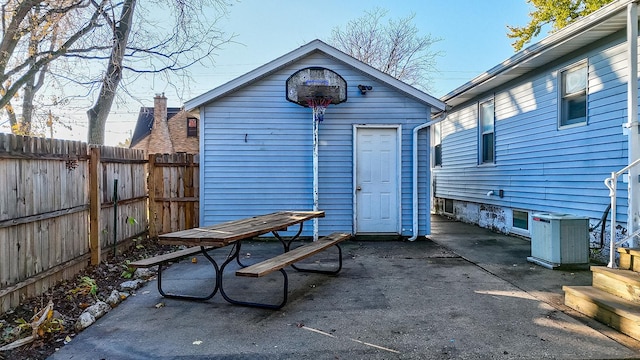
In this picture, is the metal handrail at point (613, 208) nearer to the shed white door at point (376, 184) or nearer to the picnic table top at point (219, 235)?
the picnic table top at point (219, 235)

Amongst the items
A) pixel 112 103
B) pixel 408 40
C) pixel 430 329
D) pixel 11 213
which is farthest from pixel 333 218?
pixel 408 40

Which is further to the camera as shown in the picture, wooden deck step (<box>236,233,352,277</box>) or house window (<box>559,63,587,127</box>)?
house window (<box>559,63,587,127</box>)

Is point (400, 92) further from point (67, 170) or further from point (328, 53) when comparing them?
point (67, 170)

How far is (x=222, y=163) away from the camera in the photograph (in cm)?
773

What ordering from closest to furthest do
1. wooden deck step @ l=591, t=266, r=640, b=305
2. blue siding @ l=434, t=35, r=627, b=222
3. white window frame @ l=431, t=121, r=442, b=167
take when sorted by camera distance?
wooden deck step @ l=591, t=266, r=640, b=305 < blue siding @ l=434, t=35, r=627, b=222 < white window frame @ l=431, t=121, r=442, b=167

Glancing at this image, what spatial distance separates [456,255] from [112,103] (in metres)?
8.83

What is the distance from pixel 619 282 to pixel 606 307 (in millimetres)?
414

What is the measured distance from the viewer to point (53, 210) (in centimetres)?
438

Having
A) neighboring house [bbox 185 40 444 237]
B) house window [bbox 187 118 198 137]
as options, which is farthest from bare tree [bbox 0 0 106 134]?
house window [bbox 187 118 198 137]

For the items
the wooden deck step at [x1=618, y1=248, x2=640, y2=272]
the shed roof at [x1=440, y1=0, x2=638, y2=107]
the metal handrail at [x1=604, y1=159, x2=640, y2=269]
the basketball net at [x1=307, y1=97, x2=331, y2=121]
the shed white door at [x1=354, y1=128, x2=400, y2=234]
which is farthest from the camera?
the shed white door at [x1=354, y1=128, x2=400, y2=234]

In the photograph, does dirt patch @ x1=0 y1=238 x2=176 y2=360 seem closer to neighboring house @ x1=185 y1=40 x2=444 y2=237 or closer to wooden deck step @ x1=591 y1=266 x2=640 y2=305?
neighboring house @ x1=185 y1=40 x2=444 y2=237

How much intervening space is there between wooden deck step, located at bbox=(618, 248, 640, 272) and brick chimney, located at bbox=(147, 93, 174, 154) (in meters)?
21.5

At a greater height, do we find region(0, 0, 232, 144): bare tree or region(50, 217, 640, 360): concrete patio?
region(0, 0, 232, 144): bare tree

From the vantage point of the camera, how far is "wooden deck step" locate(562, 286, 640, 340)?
3059 millimetres
